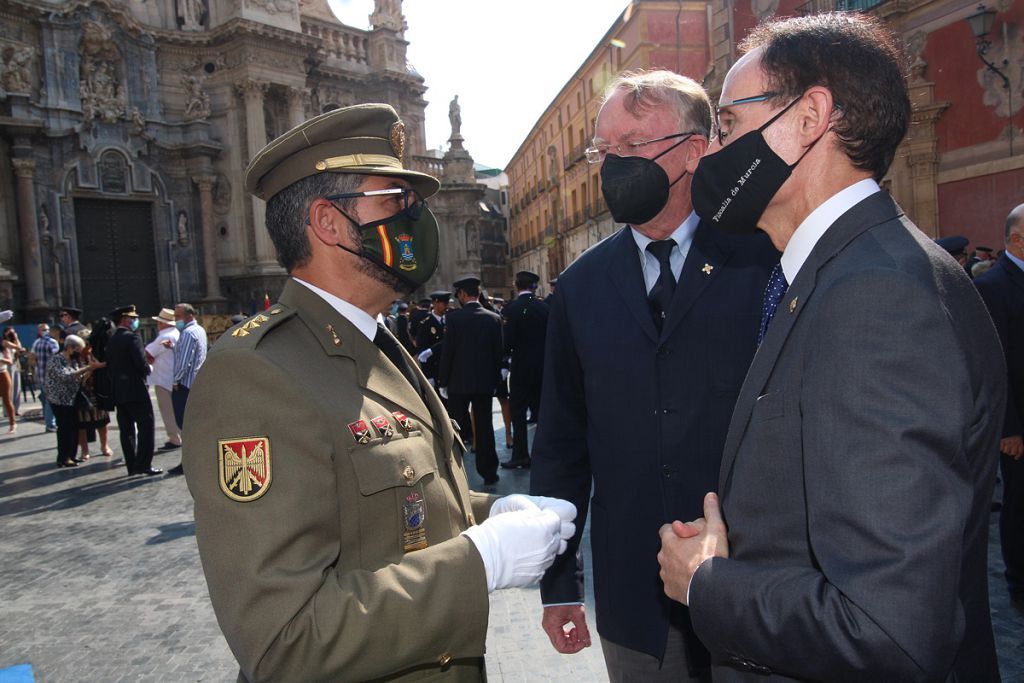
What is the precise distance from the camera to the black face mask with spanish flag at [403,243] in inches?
75.6

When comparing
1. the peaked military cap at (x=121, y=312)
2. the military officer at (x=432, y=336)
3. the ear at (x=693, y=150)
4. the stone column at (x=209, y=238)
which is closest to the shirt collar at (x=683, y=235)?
the ear at (x=693, y=150)

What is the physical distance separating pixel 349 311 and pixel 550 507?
0.77 metres

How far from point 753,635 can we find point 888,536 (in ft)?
1.05

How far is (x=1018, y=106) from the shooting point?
471 inches

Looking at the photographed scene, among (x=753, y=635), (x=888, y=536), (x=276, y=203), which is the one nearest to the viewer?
(x=888, y=536)

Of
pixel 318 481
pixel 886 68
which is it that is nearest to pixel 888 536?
pixel 886 68

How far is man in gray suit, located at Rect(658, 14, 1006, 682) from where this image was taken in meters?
1.15

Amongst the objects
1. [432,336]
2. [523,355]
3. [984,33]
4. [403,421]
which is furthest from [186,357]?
[984,33]

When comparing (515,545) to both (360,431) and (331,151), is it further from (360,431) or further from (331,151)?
(331,151)

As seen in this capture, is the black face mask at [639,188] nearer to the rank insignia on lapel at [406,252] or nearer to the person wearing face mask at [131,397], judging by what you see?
the rank insignia on lapel at [406,252]

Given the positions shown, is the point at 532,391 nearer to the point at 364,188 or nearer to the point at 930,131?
the point at 364,188

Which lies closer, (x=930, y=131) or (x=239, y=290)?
(x=930, y=131)

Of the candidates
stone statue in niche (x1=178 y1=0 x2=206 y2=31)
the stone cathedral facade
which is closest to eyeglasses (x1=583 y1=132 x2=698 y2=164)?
the stone cathedral facade

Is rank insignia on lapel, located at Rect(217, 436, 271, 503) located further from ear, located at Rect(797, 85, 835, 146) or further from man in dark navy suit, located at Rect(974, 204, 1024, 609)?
man in dark navy suit, located at Rect(974, 204, 1024, 609)
